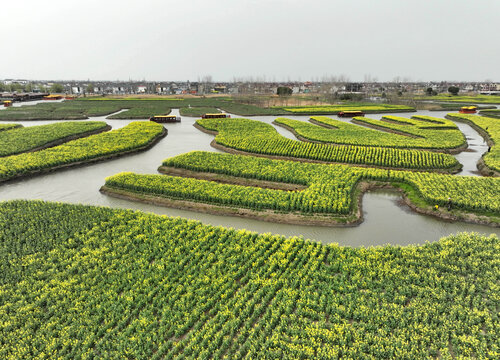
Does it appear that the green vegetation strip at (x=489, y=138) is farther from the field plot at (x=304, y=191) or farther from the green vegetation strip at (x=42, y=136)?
the green vegetation strip at (x=42, y=136)

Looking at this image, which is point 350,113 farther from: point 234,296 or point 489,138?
point 234,296

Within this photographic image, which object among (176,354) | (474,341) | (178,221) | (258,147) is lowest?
(176,354)

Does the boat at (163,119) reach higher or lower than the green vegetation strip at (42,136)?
higher

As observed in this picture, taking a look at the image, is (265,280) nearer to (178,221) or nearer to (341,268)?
(341,268)

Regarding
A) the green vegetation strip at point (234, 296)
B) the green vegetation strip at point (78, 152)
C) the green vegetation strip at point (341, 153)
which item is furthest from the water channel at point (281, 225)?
the green vegetation strip at point (341, 153)

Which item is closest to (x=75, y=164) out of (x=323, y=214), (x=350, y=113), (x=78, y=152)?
(x=78, y=152)

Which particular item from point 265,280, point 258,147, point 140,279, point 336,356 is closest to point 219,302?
point 265,280
